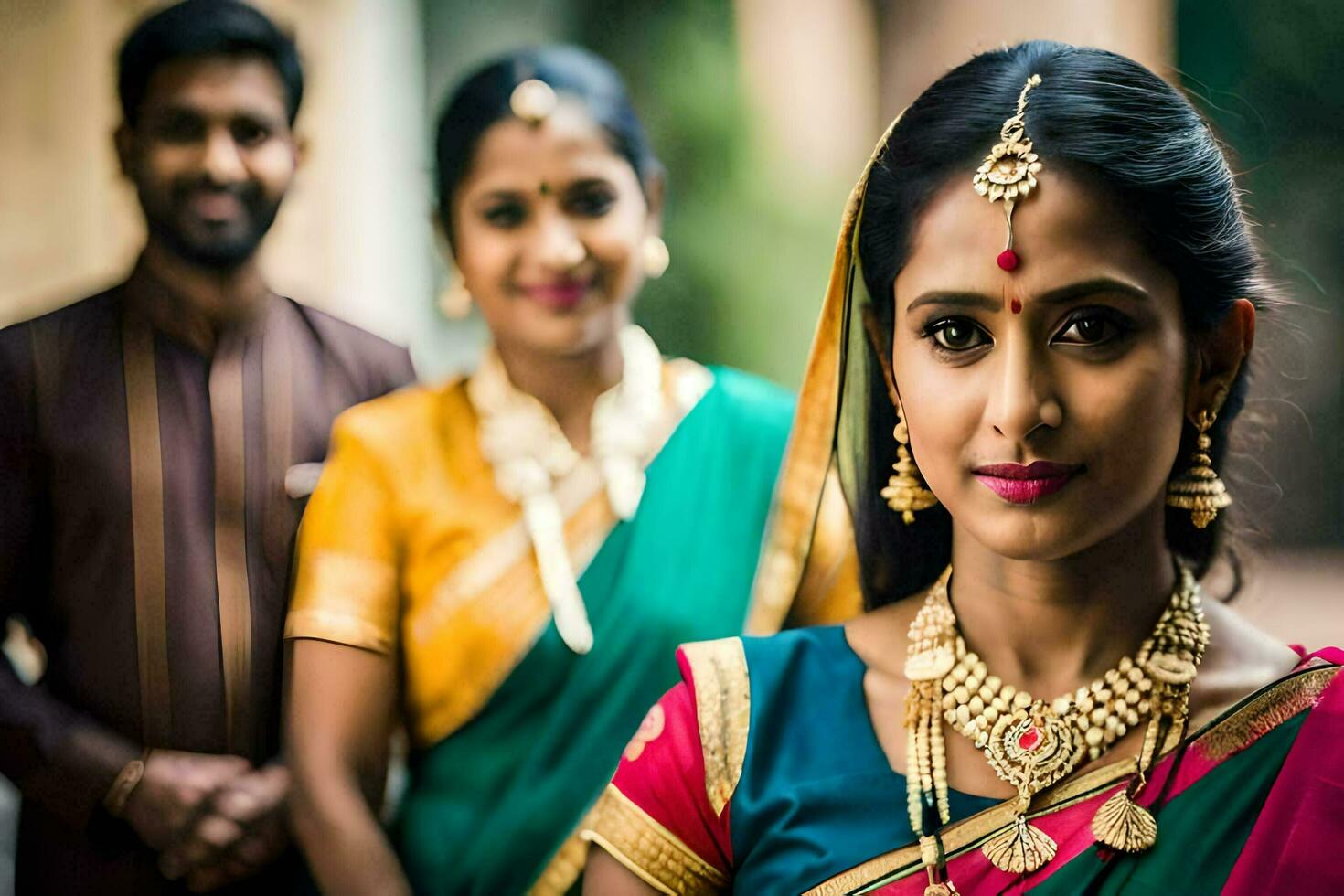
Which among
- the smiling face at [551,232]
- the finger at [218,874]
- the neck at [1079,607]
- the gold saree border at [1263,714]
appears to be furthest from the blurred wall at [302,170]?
the gold saree border at [1263,714]

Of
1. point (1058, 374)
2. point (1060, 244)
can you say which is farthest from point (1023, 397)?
point (1060, 244)

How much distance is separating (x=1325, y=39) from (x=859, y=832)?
1.32m

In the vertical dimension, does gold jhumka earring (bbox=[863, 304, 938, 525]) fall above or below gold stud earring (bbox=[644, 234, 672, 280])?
below

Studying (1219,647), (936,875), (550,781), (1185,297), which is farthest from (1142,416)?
(550,781)

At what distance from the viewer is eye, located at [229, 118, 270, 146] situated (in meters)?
1.96

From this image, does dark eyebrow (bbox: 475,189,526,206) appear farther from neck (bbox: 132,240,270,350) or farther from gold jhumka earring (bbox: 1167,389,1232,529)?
gold jhumka earring (bbox: 1167,389,1232,529)

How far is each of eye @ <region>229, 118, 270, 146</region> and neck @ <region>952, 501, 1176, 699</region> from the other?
3.77 ft

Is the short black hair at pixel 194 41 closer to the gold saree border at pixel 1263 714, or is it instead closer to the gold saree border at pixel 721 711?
the gold saree border at pixel 721 711

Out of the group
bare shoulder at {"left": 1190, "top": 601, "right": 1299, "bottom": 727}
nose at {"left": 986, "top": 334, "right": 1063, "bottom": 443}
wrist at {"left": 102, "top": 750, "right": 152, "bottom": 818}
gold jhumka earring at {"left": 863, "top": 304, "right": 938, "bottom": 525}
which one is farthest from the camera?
Result: wrist at {"left": 102, "top": 750, "right": 152, "bottom": 818}

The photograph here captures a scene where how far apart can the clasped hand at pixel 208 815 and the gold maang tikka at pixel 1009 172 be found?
1199mm

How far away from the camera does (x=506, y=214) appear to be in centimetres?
196

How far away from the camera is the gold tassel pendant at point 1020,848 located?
1.43 metres

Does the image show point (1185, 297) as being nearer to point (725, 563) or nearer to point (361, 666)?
point (725, 563)

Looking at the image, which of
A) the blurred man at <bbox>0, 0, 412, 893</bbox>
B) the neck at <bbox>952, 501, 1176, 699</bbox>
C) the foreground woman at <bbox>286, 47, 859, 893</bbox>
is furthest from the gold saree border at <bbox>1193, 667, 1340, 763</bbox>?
the blurred man at <bbox>0, 0, 412, 893</bbox>
